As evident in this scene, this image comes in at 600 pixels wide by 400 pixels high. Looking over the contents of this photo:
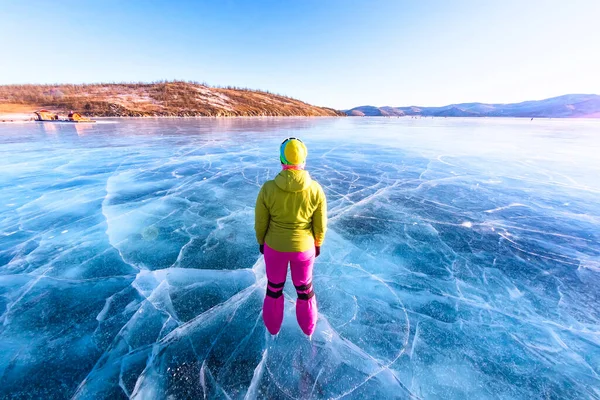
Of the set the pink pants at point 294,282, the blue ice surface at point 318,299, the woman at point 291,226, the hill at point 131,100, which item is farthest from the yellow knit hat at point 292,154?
the hill at point 131,100

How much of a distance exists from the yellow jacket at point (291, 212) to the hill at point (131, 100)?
211ft

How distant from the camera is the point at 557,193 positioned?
7547 mm

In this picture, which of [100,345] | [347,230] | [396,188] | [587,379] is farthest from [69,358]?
[396,188]

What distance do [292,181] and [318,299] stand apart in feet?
6.61

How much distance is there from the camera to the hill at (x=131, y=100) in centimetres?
5462

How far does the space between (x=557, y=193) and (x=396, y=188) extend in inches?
192

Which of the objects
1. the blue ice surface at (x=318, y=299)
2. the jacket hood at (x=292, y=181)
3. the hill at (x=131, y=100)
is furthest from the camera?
the hill at (x=131, y=100)

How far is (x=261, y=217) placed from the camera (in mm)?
2301

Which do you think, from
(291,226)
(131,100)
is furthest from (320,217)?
(131,100)

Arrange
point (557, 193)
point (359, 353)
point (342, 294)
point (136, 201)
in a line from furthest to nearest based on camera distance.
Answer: point (557, 193), point (136, 201), point (342, 294), point (359, 353)

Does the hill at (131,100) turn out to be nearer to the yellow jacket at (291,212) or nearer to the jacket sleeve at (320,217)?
the yellow jacket at (291,212)

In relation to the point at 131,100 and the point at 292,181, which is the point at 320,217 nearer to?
the point at 292,181

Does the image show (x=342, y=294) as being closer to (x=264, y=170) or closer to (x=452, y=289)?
(x=452, y=289)

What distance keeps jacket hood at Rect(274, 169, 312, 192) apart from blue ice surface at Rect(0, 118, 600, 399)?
5.94 ft
